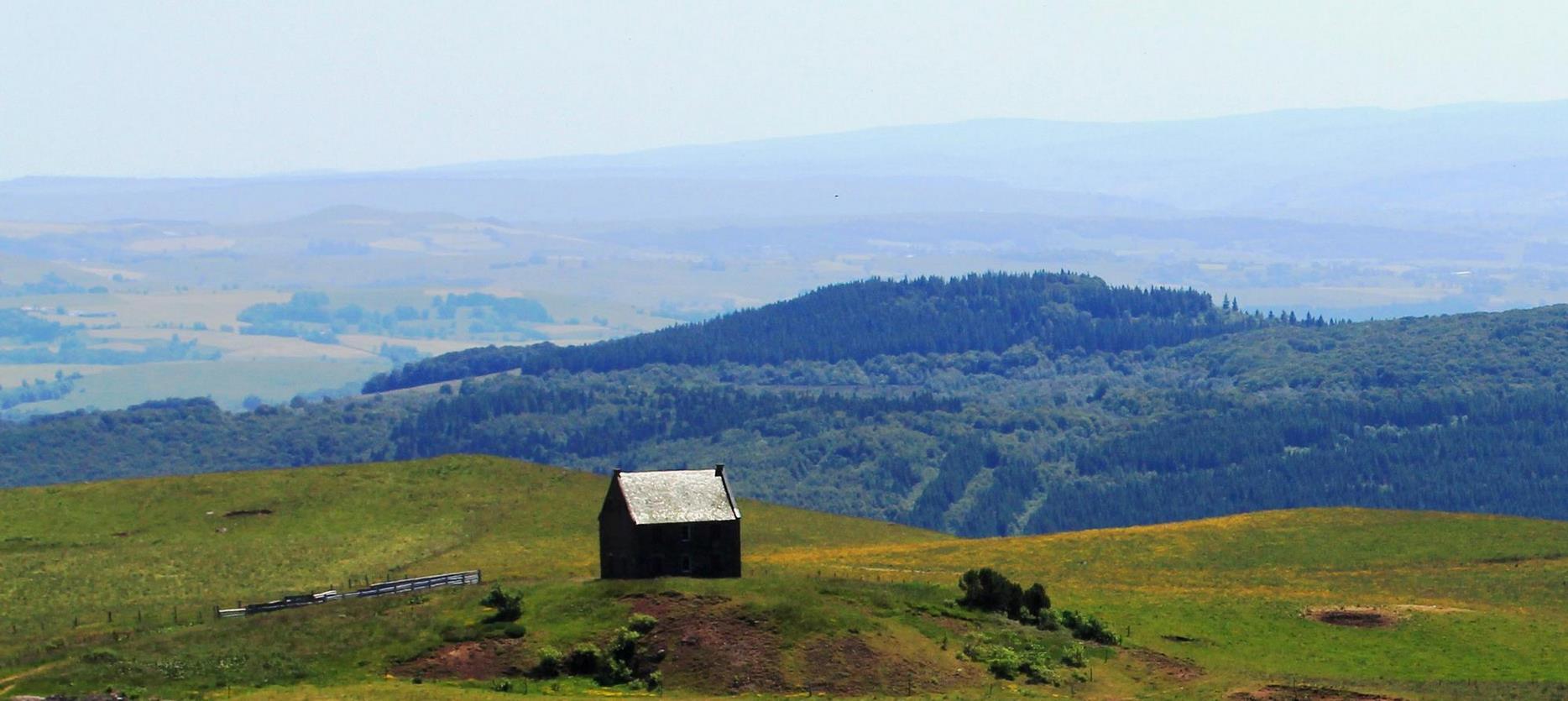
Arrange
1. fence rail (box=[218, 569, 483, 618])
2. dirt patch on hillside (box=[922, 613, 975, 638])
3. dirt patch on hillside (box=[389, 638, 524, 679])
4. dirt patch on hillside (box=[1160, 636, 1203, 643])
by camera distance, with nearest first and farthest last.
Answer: dirt patch on hillside (box=[389, 638, 524, 679]), dirt patch on hillside (box=[922, 613, 975, 638]), dirt patch on hillside (box=[1160, 636, 1203, 643]), fence rail (box=[218, 569, 483, 618])

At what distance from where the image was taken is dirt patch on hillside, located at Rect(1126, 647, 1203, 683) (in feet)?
270

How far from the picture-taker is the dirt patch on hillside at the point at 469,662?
253ft

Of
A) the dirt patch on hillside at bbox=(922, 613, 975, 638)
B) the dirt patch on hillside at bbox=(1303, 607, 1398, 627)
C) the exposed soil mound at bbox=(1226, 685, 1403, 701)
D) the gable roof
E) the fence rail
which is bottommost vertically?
the exposed soil mound at bbox=(1226, 685, 1403, 701)

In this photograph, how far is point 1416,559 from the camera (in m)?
117

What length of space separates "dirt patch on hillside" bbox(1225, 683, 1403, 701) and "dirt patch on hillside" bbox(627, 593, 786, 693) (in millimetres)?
16631

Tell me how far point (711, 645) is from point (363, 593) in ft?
72.8

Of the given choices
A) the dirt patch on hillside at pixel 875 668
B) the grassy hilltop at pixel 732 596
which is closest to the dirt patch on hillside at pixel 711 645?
the grassy hilltop at pixel 732 596

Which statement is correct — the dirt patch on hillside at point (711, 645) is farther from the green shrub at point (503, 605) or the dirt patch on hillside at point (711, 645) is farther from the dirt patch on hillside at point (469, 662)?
the dirt patch on hillside at point (469, 662)

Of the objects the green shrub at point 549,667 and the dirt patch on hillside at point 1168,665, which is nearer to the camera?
the green shrub at point 549,667

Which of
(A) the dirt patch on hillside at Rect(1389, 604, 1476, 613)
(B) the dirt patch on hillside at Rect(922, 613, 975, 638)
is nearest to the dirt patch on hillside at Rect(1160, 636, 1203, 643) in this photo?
(B) the dirt patch on hillside at Rect(922, 613, 975, 638)

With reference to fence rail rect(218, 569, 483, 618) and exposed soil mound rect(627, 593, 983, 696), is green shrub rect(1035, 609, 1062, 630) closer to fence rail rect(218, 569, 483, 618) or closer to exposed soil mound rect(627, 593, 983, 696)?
exposed soil mound rect(627, 593, 983, 696)

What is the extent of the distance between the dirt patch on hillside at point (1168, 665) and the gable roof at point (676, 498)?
17.9m

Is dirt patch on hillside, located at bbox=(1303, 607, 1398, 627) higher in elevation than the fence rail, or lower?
lower

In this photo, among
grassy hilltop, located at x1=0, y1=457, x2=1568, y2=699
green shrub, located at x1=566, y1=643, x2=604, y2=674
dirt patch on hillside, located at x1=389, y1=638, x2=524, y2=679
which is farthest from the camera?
grassy hilltop, located at x1=0, y1=457, x2=1568, y2=699
